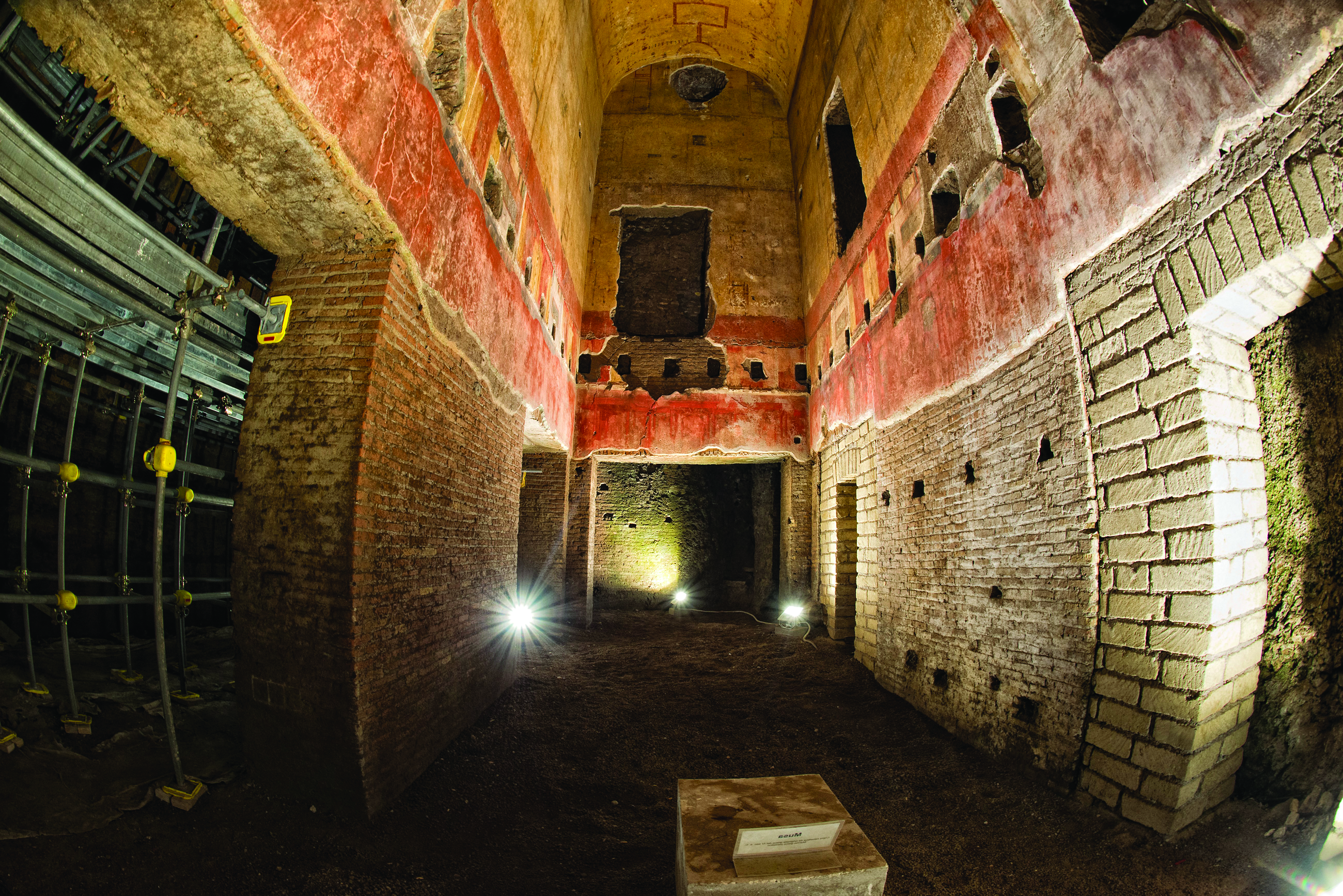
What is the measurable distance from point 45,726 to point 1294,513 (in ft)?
20.7

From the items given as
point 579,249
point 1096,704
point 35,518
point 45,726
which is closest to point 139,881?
point 45,726

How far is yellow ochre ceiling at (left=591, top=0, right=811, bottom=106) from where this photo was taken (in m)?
9.04

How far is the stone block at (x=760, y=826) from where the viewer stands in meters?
1.65

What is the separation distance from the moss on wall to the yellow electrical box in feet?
17.2

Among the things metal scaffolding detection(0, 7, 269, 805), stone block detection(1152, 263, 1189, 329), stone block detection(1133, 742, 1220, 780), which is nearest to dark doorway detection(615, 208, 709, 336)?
metal scaffolding detection(0, 7, 269, 805)

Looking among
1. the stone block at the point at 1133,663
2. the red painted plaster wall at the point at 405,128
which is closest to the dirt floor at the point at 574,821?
the stone block at the point at 1133,663

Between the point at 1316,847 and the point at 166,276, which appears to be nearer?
the point at 1316,847

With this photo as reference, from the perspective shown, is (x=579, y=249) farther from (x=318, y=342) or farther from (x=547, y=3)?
(x=318, y=342)

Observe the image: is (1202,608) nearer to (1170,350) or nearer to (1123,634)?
(1123,634)

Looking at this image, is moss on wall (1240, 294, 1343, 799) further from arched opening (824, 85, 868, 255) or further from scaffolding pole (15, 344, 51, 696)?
scaffolding pole (15, 344, 51, 696)

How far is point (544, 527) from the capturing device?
8.68m

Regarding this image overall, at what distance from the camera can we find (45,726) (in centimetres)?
267

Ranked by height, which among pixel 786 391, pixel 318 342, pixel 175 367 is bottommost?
pixel 175 367

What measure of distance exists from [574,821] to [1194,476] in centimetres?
381
